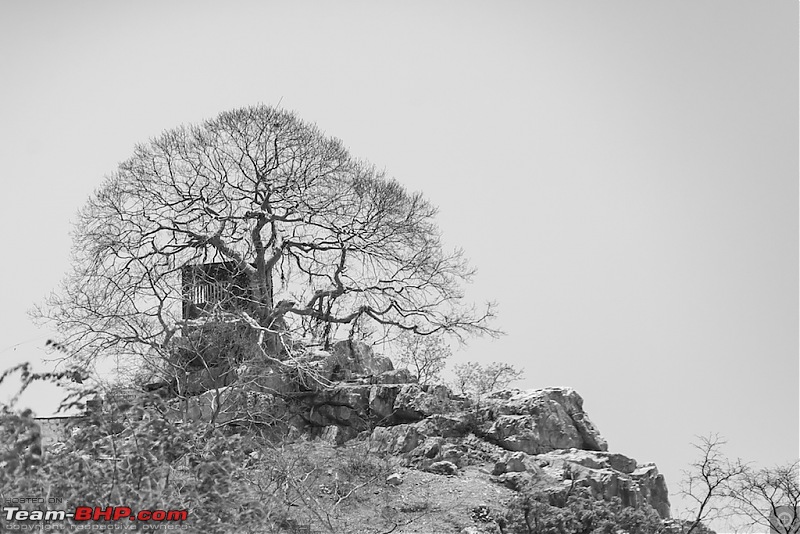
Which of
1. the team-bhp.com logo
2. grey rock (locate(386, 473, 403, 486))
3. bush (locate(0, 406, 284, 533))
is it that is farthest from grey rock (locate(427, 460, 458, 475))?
the team-bhp.com logo

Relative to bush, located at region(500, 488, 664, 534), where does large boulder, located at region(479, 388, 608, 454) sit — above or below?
above

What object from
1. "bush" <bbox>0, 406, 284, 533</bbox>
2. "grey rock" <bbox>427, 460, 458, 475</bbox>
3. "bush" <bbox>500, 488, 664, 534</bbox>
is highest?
"grey rock" <bbox>427, 460, 458, 475</bbox>

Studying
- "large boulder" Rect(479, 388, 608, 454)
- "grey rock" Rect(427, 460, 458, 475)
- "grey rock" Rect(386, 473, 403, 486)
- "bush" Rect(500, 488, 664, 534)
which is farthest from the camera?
"large boulder" Rect(479, 388, 608, 454)

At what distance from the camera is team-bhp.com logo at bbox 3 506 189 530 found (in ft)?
24.6

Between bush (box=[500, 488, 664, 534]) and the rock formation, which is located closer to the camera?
bush (box=[500, 488, 664, 534])

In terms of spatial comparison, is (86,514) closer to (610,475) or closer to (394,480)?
(394,480)

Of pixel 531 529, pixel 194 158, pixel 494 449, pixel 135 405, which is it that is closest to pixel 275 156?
pixel 194 158

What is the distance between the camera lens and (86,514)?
7574mm

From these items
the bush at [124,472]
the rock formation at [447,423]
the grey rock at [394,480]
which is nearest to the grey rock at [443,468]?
the rock formation at [447,423]

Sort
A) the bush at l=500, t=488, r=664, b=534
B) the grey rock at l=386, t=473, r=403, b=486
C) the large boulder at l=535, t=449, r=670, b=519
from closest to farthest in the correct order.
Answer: the bush at l=500, t=488, r=664, b=534 < the grey rock at l=386, t=473, r=403, b=486 < the large boulder at l=535, t=449, r=670, b=519

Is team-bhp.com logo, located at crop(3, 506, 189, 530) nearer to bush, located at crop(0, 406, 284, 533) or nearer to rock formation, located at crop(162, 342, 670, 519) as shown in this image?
bush, located at crop(0, 406, 284, 533)

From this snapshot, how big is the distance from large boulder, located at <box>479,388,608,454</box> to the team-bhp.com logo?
10190mm

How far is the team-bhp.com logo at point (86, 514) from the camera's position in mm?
7496

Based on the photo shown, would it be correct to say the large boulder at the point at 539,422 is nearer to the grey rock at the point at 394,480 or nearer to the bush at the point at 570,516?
the bush at the point at 570,516
